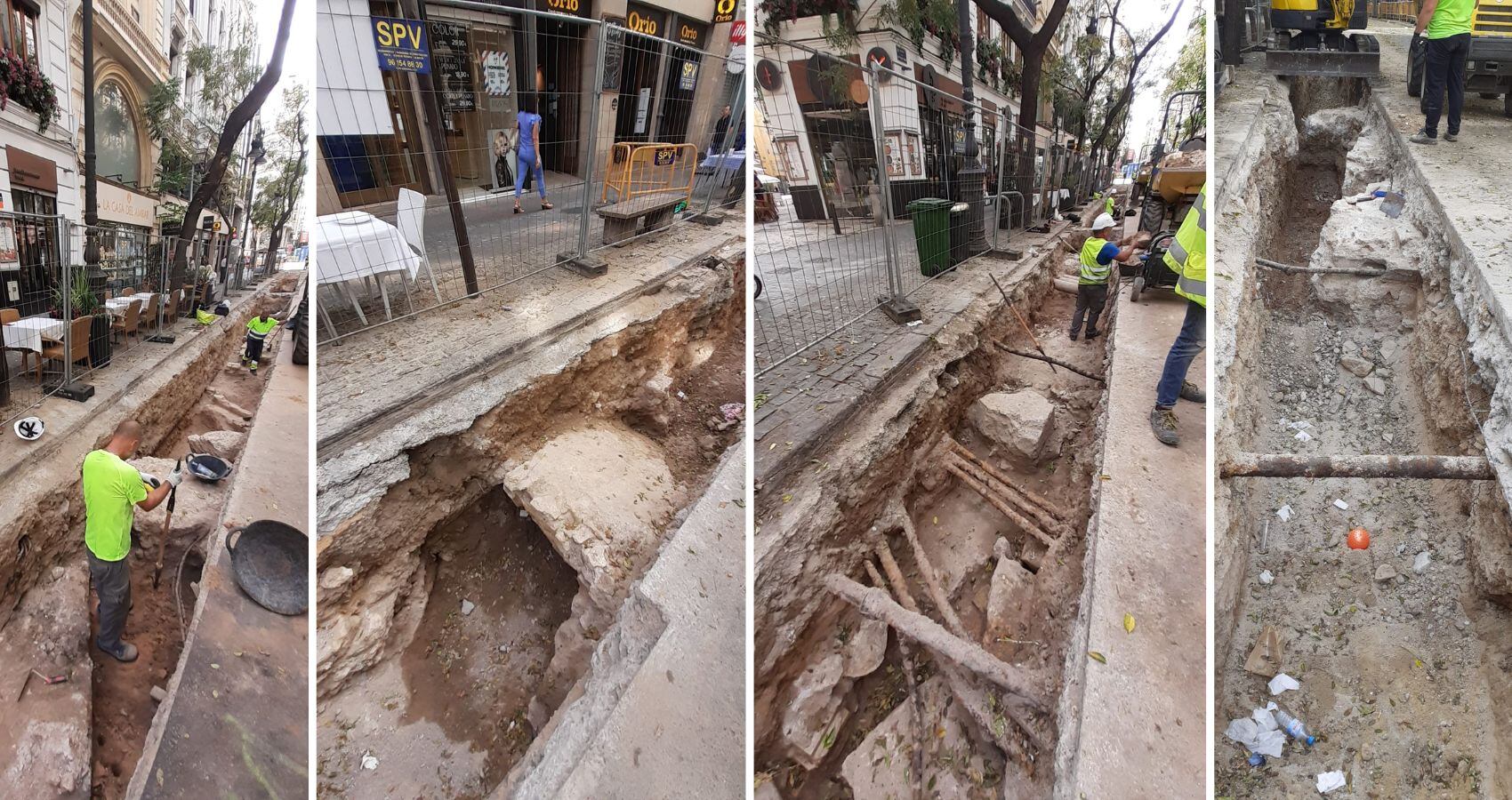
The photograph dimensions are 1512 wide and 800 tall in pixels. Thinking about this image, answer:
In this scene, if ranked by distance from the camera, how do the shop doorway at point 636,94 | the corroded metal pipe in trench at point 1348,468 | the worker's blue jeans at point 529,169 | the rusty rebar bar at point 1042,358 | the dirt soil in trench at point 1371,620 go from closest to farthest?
1. the corroded metal pipe in trench at point 1348,468
2. the dirt soil in trench at point 1371,620
3. the rusty rebar bar at point 1042,358
4. the worker's blue jeans at point 529,169
5. the shop doorway at point 636,94

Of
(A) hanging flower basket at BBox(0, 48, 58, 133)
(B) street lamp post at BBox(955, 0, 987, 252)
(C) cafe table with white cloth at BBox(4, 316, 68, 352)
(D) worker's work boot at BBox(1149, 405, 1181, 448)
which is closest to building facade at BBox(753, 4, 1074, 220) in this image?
(B) street lamp post at BBox(955, 0, 987, 252)

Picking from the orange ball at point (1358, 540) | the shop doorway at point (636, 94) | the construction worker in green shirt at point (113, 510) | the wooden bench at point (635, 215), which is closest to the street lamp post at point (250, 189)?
the shop doorway at point (636, 94)

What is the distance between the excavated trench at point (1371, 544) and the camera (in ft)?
9.29

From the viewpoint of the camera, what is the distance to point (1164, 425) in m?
3.51

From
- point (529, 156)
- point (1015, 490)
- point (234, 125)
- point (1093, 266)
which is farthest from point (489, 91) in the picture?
point (1015, 490)

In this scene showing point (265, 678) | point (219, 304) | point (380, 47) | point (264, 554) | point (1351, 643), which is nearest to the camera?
point (265, 678)

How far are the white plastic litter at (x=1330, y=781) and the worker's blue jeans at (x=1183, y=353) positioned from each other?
172 centimetres

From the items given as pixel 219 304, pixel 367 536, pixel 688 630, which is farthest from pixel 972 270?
pixel 219 304

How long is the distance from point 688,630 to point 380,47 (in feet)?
22.1

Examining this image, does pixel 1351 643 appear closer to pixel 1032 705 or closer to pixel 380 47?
pixel 1032 705

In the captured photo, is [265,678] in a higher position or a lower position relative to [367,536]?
lower

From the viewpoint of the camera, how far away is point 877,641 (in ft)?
11.2

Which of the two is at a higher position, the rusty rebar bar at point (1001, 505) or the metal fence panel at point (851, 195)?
the metal fence panel at point (851, 195)

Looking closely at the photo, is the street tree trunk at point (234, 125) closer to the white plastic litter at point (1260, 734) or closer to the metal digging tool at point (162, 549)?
the metal digging tool at point (162, 549)
